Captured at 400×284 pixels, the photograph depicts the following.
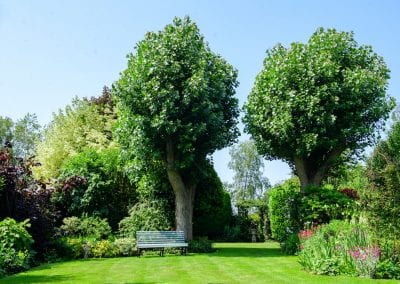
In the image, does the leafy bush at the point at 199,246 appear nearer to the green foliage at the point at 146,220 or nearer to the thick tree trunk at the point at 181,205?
the thick tree trunk at the point at 181,205

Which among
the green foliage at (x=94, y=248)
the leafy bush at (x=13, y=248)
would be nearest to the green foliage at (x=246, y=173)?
the green foliage at (x=94, y=248)

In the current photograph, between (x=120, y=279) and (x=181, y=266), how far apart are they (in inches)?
115

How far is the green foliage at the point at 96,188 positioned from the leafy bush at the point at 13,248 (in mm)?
6712

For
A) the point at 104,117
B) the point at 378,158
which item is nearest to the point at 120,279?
the point at 378,158

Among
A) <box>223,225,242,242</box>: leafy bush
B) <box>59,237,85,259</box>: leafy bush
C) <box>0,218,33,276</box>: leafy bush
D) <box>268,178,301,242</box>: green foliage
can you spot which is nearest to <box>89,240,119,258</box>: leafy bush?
<box>59,237,85,259</box>: leafy bush

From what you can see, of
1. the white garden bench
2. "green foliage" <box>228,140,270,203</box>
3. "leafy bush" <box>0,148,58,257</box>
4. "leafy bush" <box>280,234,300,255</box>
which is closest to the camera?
"leafy bush" <box>0,148,58,257</box>

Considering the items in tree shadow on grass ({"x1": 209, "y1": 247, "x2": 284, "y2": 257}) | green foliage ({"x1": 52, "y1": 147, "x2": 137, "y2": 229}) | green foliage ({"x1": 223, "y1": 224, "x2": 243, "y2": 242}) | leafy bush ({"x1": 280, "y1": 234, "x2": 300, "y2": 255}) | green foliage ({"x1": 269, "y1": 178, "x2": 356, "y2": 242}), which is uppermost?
green foliage ({"x1": 52, "y1": 147, "x2": 137, "y2": 229})

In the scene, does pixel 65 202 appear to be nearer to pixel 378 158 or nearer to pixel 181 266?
pixel 181 266

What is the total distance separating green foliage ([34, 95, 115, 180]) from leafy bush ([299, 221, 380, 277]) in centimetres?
1716

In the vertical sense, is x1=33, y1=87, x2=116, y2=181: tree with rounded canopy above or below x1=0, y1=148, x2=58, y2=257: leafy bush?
above

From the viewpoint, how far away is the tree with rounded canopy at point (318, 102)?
64.7 feet

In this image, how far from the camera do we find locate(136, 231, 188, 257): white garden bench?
57.3ft

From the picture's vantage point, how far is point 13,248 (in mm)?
13945

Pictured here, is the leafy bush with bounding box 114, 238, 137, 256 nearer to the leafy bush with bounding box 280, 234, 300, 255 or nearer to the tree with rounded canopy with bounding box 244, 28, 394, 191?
the leafy bush with bounding box 280, 234, 300, 255
